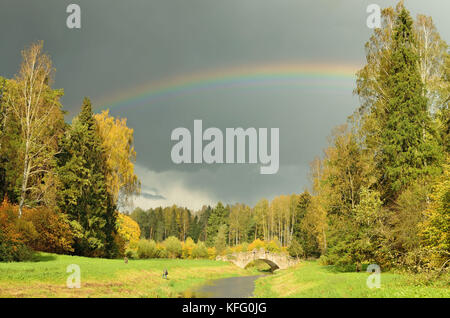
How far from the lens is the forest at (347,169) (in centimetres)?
2592

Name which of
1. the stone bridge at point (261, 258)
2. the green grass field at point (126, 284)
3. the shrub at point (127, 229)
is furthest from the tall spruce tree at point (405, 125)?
the shrub at point (127, 229)

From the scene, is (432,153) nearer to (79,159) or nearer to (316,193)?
(316,193)

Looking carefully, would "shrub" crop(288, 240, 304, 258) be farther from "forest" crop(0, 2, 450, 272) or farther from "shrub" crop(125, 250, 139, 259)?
"shrub" crop(125, 250, 139, 259)

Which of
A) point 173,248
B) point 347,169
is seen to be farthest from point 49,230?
point 347,169

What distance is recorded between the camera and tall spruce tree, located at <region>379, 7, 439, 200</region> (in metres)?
27.0

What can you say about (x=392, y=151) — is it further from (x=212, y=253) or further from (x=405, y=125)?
(x=212, y=253)

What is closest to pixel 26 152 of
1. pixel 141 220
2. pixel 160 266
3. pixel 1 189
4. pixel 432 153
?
pixel 1 189

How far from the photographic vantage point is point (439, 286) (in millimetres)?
16234

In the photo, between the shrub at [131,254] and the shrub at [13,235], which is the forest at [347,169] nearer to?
the shrub at [13,235]

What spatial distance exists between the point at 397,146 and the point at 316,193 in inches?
848

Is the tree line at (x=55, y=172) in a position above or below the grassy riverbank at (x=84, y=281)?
above

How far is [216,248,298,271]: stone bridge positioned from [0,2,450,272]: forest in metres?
19.6

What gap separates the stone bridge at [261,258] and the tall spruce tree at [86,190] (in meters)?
27.4

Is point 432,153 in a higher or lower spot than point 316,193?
higher
